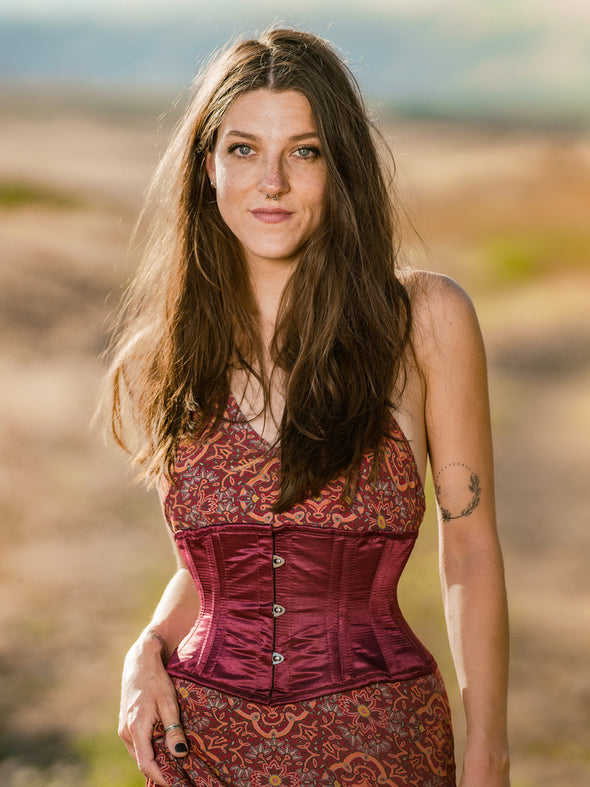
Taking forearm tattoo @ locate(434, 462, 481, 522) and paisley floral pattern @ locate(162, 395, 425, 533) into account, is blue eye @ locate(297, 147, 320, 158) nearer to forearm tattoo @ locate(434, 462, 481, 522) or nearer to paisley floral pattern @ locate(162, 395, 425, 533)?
paisley floral pattern @ locate(162, 395, 425, 533)

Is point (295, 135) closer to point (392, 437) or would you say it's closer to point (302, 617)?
point (392, 437)

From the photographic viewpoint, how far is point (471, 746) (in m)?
1.55

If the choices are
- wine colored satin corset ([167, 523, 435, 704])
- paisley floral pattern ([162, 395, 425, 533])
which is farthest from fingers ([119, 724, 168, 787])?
paisley floral pattern ([162, 395, 425, 533])

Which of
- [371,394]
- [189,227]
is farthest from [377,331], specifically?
[189,227]

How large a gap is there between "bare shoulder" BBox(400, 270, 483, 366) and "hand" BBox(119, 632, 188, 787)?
2.18 ft

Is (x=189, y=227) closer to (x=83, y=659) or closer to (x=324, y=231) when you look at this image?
(x=324, y=231)

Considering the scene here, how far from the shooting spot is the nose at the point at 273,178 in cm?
170

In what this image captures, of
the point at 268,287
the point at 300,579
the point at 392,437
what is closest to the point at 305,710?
the point at 300,579

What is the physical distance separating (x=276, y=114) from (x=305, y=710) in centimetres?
96

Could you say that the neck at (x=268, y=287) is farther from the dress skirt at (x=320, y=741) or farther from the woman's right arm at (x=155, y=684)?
the dress skirt at (x=320, y=741)

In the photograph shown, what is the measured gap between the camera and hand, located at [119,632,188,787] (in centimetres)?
160

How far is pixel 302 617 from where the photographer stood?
1622mm

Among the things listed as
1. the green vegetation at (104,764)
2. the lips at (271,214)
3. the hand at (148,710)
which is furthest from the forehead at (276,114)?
the green vegetation at (104,764)

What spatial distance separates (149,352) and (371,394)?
50 centimetres
